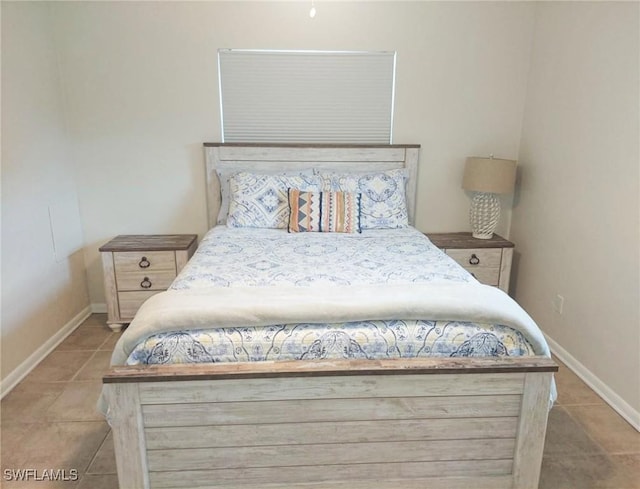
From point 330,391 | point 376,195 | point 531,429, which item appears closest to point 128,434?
point 330,391

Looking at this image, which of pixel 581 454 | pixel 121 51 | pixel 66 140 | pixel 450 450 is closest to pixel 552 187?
pixel 581 454

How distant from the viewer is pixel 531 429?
158 cm

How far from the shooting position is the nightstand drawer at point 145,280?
303 cm

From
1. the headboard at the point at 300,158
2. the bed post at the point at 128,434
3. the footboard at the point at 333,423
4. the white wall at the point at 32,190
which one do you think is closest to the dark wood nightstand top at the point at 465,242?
the headboard at the point at 300,158

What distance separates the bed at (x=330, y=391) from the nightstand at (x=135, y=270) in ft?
4.65

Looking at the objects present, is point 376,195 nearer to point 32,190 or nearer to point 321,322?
point 321,322

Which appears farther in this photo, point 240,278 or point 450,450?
point 240,278

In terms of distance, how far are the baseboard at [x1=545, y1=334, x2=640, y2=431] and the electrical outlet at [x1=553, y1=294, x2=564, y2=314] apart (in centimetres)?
22

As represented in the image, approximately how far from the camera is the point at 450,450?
5.27 feet

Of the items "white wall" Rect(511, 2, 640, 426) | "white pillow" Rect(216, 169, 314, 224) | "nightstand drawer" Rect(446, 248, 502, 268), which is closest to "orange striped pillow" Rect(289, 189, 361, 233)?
"white pillow" Rect(216, 169, 314, 224)

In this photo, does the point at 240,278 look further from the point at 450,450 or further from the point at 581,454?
the point at 581,454

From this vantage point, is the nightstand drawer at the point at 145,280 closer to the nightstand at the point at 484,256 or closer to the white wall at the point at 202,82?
the white wall at the point at 202,82

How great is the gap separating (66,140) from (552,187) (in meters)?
3.35

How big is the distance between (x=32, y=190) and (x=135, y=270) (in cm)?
78
